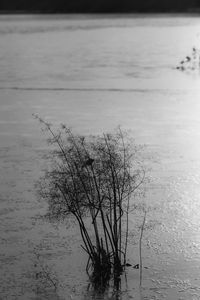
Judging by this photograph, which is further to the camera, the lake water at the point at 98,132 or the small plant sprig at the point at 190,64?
the small plant sprig at the point at 190,64

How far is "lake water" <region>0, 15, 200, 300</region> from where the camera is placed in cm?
561

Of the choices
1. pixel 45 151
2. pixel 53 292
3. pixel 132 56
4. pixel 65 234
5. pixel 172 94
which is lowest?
pixel 53 292

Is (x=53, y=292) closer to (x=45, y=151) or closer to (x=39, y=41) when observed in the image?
(x=45, y=151)

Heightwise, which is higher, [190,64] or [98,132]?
[190,64]

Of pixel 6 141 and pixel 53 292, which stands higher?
pixel 6 141

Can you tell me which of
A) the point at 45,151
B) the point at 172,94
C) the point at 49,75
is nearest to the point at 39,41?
the point at 49,75

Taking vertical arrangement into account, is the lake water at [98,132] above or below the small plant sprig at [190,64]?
below

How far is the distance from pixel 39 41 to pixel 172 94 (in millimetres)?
20910

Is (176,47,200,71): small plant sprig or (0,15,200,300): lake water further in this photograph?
(176,47,200,71): small plant sprig

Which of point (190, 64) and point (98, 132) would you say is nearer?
point (98, 132)

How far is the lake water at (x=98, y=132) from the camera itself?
5605mm

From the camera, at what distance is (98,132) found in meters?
11.5

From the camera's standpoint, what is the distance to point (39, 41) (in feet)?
119

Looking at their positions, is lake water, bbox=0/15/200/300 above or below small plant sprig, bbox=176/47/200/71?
below
